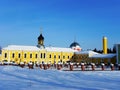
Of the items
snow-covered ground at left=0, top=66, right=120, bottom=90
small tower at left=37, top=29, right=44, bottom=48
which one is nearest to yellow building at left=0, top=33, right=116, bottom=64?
small tower at left=37, top=29, right=44, bottom=48

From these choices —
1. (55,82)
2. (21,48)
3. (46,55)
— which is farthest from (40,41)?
(55,82)

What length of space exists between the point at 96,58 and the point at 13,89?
77039 mm

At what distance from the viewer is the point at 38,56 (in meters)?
87.9

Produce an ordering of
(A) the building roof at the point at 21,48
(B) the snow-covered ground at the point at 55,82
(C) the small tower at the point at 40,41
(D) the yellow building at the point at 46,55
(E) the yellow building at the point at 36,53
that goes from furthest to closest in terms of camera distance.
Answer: (C) the small tower at the point at 40,41 → (A) the building roof at the point at 21,48 → (E) the yellow building at the point at 36,53 → (D) the yellow building at the point at 46,55 → (B) the snow-covered ground at the point at 55,82

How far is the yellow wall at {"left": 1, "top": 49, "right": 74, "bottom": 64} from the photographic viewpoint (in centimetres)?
8319

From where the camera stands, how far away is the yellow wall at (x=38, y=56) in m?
83.2

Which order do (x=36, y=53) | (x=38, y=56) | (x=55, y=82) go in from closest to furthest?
(x=55, y=82)
(x=36, y=53)
(x=38, y=56)

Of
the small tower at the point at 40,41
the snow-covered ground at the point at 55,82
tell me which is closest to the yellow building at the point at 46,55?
the small tower at the point at 40,41

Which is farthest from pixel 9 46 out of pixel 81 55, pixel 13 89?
pixel 13 89

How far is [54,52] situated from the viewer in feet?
297

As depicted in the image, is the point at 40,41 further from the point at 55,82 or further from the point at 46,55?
the point at 55,82

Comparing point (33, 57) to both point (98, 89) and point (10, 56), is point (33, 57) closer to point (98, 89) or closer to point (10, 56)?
point (10, 56)

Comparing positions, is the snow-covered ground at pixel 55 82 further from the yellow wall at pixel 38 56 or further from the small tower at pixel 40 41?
the small tower at pixel 40 41

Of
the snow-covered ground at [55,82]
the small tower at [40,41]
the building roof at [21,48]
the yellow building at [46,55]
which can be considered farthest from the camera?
the small tower at [40,41]
